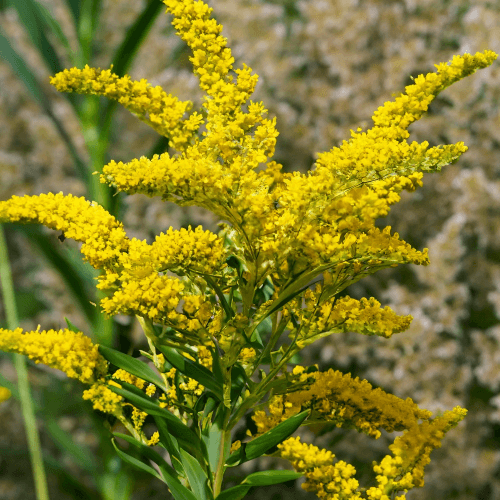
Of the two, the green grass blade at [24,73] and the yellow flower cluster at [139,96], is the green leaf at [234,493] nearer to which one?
the yellow flower cluster at [139,96]

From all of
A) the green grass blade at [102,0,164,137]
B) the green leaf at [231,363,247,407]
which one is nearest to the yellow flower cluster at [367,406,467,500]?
the green leaf at [231,363,247,407]

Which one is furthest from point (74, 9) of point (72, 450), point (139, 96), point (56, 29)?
point (72, 450)

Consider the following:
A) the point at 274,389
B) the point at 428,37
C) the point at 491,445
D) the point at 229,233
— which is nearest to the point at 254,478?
the point at 274,389

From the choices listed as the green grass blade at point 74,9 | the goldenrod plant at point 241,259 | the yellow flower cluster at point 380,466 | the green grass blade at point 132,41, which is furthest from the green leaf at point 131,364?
the green grass blade at point 74,9

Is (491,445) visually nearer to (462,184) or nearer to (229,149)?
(462,184)

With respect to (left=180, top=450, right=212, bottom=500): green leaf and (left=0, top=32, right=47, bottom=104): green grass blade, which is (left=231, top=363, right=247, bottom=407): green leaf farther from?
(left=0, top=32, right=47, bottom=104): green grass blade
